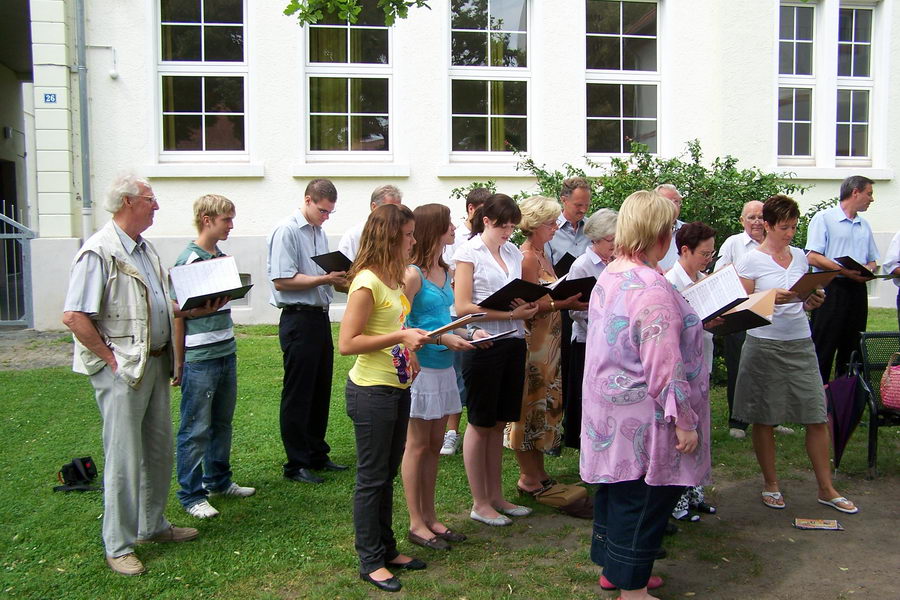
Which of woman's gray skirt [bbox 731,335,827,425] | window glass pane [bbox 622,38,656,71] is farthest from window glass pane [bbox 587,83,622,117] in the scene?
woman's gray skirt [bbox 731,335,827,425]

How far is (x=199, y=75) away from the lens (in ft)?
38.1

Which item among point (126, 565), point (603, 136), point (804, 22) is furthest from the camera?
point (804, 22)

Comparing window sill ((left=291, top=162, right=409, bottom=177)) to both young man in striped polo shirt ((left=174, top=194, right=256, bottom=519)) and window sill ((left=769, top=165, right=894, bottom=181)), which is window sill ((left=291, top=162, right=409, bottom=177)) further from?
young man in striped polo shirt ((left=174, top=194, right=256, bottom=519))

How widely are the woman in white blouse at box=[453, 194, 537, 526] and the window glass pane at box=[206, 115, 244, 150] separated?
7888mm

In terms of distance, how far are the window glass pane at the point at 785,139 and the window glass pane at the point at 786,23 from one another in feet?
4.67

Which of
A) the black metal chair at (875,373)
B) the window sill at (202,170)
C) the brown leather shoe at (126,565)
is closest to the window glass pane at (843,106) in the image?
the black metal chair at (875,373)

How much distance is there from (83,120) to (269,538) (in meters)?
8.78

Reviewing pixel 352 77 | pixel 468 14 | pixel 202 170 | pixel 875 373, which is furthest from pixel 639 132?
pixel 875 373

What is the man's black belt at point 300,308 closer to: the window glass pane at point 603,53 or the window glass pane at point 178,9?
the window glass pane at point 178,9

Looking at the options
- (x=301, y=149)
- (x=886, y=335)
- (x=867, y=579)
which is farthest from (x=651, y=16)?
(x=867, y=579)

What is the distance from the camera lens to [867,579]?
4.02 m

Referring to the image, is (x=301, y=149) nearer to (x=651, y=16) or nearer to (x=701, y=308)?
(x=651, y=16)

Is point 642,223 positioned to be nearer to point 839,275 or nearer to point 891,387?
point 891,387

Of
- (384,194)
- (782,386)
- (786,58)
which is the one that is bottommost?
(782,386)
